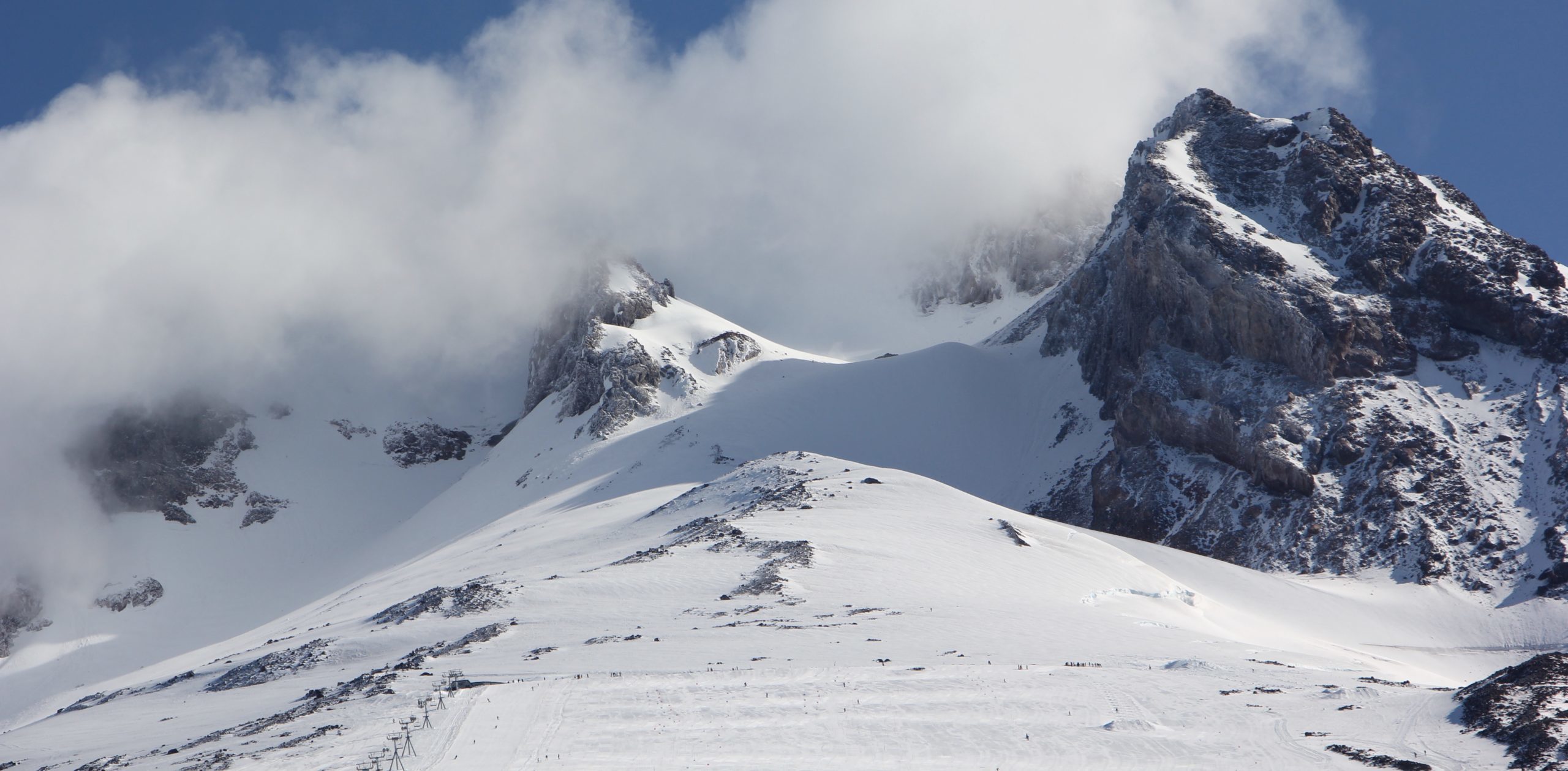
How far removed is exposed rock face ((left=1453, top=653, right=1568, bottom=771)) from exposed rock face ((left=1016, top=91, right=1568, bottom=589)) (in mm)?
40565

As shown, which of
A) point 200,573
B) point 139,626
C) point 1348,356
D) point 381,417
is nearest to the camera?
point 1348,356

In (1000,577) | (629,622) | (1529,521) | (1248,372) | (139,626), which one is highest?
(1248,372)

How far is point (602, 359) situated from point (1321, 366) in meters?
65.2

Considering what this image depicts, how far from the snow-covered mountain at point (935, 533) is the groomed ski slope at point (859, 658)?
0.63 feet

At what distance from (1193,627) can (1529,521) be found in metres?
32.6

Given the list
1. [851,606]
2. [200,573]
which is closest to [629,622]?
[851,606]

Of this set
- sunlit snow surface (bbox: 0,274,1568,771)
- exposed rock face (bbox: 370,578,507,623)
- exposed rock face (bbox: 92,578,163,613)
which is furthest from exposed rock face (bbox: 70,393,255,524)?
exposed rock face (bbox: 370,578,507,623)

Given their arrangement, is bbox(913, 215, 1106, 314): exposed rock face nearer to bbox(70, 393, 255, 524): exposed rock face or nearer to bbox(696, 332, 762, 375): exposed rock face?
bbox(696, 332, 762, 375): exposed rock face

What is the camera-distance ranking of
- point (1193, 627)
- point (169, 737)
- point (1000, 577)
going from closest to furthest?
point (169, 737), point (1193, 627), point (1000, 577)

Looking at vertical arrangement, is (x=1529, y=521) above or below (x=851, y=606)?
above

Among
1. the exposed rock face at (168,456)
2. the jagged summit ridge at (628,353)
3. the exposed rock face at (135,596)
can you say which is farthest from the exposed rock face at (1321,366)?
the exposed rock face at (168,456)

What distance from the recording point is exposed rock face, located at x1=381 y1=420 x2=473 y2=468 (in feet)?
404

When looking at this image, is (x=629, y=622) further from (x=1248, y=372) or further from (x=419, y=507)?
(x=419, y=507)

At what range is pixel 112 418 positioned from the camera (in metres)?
115
